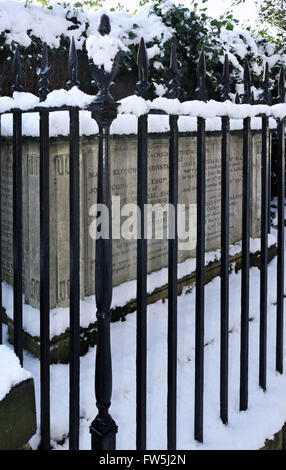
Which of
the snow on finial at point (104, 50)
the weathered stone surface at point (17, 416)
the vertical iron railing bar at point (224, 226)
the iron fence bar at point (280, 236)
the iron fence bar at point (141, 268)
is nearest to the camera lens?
the weathered stone surface at point (17, 416)

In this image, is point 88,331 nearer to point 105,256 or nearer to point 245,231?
point 245,231

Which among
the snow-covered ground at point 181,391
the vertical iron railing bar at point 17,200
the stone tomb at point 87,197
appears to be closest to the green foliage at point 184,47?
the stone tomb at point 87,197

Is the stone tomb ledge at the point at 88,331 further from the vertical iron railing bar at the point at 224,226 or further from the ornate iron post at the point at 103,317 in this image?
the ornate iron post at the point at 103,317

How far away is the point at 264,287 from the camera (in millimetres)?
A: 2719

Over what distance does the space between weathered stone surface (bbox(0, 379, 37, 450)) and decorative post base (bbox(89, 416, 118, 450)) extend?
0.28m

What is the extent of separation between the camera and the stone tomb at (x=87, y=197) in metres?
3.43

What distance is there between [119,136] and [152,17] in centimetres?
327

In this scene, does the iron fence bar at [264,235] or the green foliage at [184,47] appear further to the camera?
the green foliage at [184,47]

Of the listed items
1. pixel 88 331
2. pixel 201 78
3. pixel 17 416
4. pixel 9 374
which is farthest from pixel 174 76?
pixel 88 331

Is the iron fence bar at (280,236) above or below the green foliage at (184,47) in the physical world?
below

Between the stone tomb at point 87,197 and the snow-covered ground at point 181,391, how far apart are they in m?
0.50

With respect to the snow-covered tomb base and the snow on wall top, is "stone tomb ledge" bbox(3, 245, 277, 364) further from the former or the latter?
the snow on wall top

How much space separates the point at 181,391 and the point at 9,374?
1619 mm
